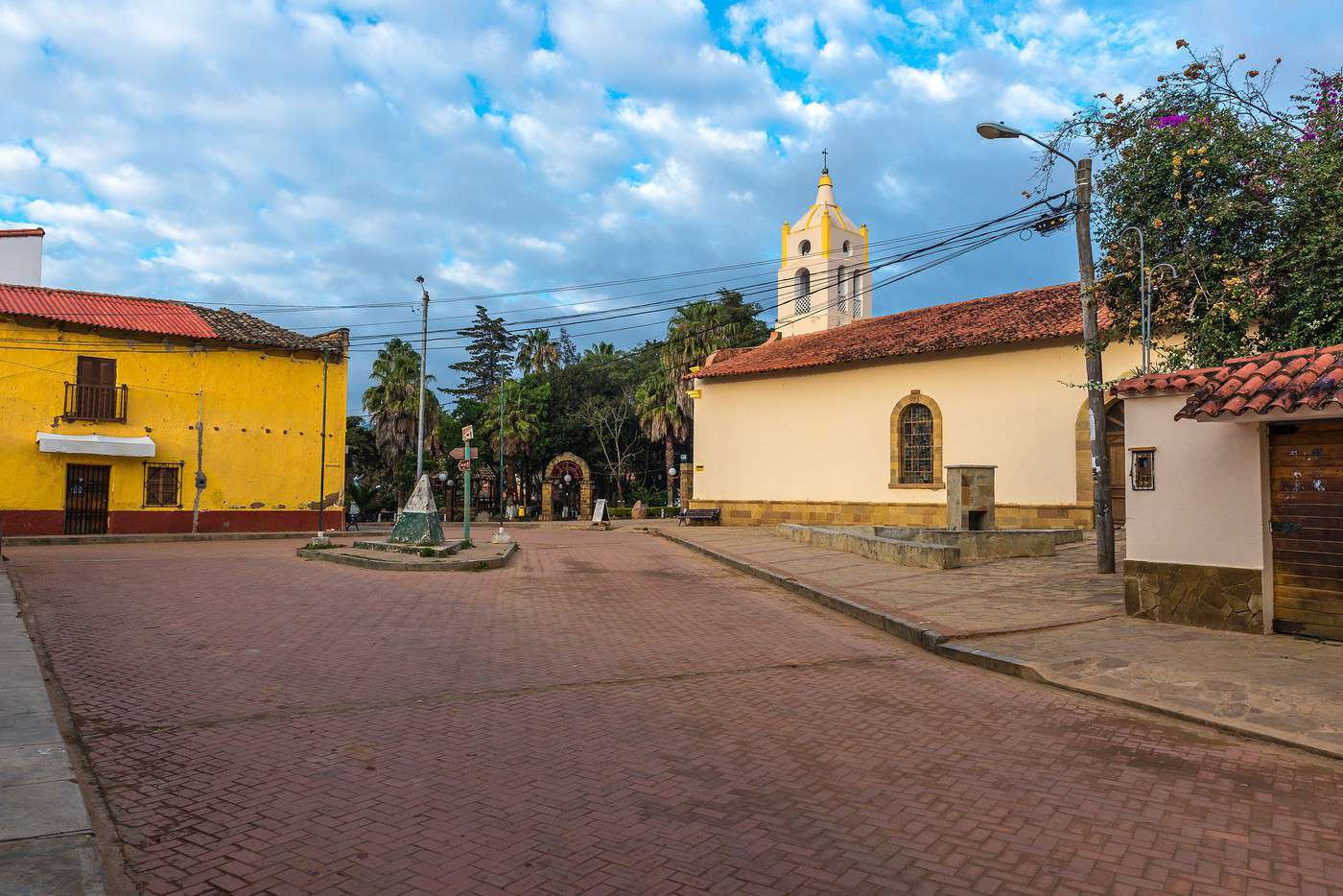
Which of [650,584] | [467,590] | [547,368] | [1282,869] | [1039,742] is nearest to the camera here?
[1282,869]

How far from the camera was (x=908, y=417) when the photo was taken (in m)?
24.6

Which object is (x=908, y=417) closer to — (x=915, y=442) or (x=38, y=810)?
(x=915, y=442)

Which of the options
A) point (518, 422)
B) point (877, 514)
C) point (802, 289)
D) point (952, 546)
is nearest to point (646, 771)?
point (952, 546)

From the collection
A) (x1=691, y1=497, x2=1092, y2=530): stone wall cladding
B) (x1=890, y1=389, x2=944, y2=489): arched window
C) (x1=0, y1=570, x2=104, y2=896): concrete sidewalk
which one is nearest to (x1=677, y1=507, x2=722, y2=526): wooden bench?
(x1=691, y1=497, x2=1092, y2=530): stone wall cladding

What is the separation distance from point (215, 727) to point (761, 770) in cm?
367

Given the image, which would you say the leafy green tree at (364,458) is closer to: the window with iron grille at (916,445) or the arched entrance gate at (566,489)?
the arched entrance gate at (566,489)

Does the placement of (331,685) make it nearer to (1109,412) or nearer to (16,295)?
(1109,412)

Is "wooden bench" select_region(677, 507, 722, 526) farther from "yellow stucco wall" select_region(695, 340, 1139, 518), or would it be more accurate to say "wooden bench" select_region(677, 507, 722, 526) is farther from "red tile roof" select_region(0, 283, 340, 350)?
"red tile roof" select_region(0, 283, 340, 350)

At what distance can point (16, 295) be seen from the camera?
25.3 meters

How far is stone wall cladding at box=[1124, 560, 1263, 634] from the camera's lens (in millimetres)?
8500

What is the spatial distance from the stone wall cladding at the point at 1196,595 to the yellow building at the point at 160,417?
26.4m

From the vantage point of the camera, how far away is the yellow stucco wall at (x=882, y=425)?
2134 centimetres

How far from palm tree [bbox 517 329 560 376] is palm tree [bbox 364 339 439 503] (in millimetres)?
15744

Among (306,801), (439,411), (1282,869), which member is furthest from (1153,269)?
(439,411)
